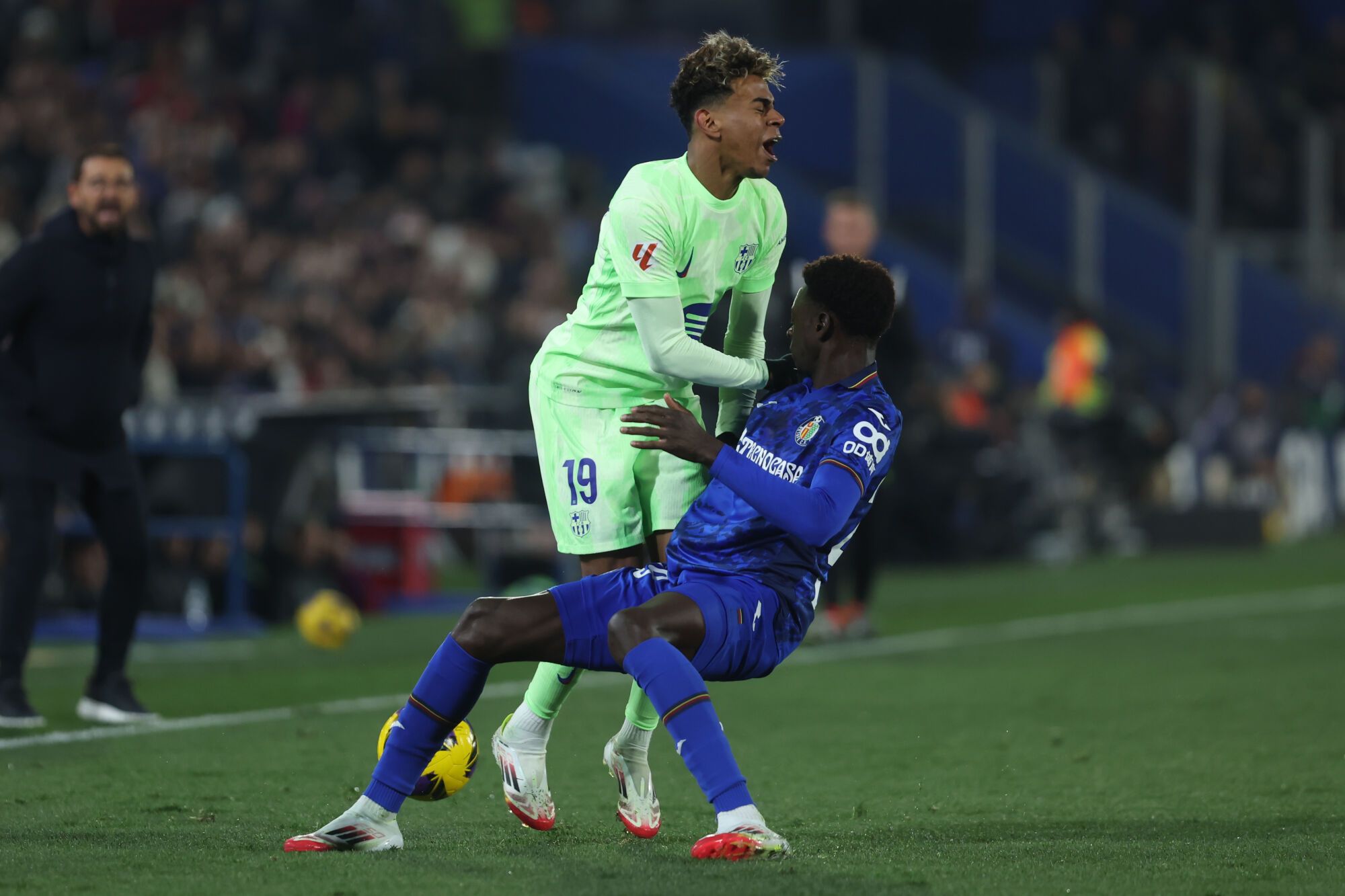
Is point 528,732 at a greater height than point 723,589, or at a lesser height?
lesser

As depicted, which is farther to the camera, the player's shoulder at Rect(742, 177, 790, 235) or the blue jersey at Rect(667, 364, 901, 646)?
the player's shoulder at Rect(742, 177, 790, 235)

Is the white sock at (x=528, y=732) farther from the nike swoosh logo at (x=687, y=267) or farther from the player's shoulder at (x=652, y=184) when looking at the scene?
the player's shoulder at (x=652, y=184)

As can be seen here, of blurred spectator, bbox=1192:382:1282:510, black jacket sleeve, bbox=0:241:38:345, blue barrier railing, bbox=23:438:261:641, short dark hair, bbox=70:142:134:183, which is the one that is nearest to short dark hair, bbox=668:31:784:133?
short dark hair, bbox=70:142:134:183

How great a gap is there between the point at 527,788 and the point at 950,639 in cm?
626

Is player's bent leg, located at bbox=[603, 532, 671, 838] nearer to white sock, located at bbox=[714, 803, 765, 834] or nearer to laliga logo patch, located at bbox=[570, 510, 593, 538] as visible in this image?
laliga logo patch, located at bbox=[570, 510, 593, 538]

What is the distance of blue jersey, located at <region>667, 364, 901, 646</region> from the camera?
507cm

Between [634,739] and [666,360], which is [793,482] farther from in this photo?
[634,739]

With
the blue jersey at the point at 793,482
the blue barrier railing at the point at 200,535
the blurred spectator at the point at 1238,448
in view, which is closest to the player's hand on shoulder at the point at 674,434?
the blue jersey at the point at 793,482

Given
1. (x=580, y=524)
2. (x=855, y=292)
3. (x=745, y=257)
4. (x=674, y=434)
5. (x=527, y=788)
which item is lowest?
(x=527, y=788)

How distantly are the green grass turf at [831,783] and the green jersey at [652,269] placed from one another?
4.19 ft

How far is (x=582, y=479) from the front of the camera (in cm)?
563

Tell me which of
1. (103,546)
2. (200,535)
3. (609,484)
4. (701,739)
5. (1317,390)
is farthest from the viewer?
(1317,390)

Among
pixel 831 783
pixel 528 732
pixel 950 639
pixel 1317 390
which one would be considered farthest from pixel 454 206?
pixel 528 732

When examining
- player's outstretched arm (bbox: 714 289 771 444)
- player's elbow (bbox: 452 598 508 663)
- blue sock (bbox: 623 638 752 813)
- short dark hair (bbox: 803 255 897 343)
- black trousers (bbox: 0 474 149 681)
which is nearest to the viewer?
blue sock (bbox: 623 638 752 813)
